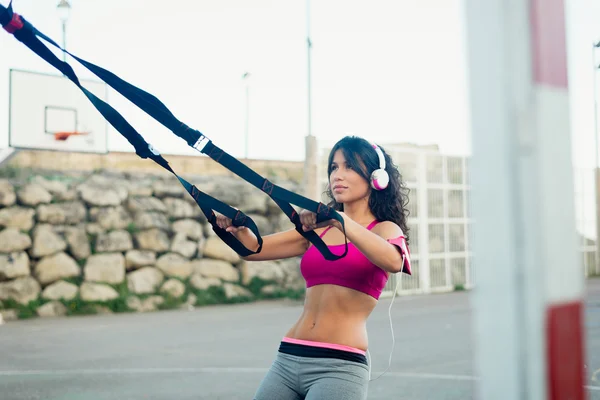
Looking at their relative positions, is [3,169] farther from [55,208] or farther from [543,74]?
[543,74]

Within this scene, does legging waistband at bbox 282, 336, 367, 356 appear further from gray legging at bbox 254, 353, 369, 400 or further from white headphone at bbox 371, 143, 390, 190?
white headphone at bbox 371, 143, 390, 190

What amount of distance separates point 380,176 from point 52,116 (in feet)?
47.5

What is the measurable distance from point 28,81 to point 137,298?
207 inches

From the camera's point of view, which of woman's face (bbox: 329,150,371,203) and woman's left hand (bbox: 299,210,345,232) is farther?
woman's face (bbox: 329,150,371,203)

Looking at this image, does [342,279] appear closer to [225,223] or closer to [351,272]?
[351,272]

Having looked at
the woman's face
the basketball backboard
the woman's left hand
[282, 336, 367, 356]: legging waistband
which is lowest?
[282, 336, 367, 356]: legging waistband

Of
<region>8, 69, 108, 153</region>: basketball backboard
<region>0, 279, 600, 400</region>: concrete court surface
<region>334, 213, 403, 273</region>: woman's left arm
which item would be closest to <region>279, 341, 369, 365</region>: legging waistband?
<region>334, 213, 403, 273</region>: woman's left arm

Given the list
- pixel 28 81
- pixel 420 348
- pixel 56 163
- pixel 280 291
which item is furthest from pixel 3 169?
pixel 420 348

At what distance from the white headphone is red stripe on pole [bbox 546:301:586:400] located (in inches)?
75.7

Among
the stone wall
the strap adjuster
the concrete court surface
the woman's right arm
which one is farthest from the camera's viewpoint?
the stone wall

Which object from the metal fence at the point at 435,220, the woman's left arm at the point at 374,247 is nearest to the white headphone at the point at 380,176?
the woman's left arm at the point at 374,247

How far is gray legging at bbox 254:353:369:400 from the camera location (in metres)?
2.96

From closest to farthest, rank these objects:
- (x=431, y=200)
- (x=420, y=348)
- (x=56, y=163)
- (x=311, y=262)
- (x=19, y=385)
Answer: (x=311, y=262) → (x=19, y=385) → (x=420, y=348) → (x=56, y=163) → (x=431, y=200)

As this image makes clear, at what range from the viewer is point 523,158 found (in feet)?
4.19
